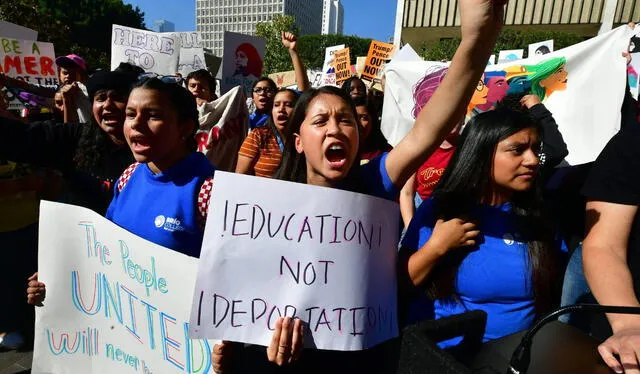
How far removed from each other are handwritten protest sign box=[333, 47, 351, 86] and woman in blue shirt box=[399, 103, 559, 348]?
249 inches

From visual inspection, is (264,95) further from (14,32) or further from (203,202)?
(14,32)

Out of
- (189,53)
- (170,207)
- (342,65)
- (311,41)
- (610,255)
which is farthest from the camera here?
(311,41)

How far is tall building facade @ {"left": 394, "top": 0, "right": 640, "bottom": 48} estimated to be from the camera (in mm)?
18781

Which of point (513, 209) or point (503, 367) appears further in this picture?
point (513, 209)

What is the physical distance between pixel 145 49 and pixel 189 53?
613mm

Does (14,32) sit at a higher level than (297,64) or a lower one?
higher

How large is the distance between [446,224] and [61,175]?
2180mm

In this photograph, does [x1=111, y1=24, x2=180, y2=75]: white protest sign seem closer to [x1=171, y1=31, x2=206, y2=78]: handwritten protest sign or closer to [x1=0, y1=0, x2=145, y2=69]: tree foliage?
[x1=171, y1=31, x2=206, y2=78]: handwritten protest sign

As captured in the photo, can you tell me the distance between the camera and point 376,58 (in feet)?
25.4

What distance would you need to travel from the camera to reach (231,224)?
1167mm

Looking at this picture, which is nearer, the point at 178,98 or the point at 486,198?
the point at 486,198

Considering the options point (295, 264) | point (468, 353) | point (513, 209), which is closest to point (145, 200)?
point (295, 264)

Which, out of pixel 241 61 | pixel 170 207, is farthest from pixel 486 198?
pixel 241 61

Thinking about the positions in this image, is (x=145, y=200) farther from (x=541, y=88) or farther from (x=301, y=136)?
(x=541, y=88)
